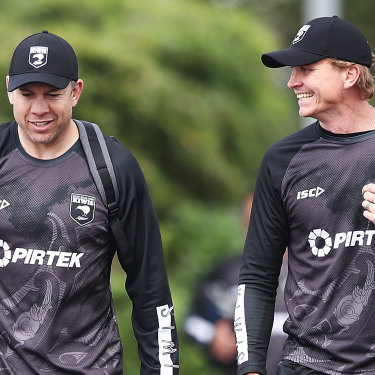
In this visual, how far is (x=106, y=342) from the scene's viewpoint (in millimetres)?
5461

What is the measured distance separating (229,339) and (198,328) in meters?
0.27

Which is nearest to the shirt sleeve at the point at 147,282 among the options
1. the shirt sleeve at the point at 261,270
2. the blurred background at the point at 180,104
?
the shirt sleeve at the point at 261,270

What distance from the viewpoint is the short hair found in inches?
213

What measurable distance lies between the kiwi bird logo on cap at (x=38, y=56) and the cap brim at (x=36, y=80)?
6 centimetres

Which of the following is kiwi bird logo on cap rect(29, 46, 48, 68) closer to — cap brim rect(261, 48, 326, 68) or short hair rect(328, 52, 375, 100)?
cap brim rect(261, 48, 326, 68)

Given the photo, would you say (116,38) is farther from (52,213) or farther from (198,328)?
(52,213)

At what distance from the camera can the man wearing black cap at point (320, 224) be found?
523cm

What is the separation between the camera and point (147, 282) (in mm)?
5535

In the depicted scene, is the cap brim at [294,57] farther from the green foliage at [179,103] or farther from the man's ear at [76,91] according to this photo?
the green foliage at [179,103]

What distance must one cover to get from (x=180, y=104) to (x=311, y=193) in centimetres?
517

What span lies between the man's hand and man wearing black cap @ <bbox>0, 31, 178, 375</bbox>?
1020mm

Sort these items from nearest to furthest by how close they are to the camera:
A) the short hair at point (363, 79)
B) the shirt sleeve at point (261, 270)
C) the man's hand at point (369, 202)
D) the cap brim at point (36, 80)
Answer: the man's hand at point (369, 202), the cap brim at point (36, 80), the short hair at point (363, 79), the shirt sleeve at point (261, 270)

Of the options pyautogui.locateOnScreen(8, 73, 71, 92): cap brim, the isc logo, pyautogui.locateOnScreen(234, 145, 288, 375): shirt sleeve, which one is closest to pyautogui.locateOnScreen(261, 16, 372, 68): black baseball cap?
pyautogui.locateOnScreen(234, 145, 288, 375): shirt sleeve

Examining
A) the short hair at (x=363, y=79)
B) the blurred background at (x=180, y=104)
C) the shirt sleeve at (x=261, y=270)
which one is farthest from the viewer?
the blurred background at (x=180, y=104)
